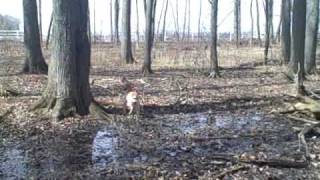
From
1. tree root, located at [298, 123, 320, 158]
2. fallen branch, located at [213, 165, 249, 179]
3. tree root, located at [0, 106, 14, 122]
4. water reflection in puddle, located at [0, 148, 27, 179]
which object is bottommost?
fallen branch, located at [213, 165, 249, 179]

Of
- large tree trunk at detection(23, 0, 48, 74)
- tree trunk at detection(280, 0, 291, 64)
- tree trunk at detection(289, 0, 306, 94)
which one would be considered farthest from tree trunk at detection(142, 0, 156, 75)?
tree trunk at detection(280, 0, 291, 64)

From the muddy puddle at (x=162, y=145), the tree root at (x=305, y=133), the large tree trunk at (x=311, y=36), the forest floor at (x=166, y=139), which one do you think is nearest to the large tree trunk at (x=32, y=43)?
the forest floor at (x=166, y=139)

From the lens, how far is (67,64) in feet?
32.9

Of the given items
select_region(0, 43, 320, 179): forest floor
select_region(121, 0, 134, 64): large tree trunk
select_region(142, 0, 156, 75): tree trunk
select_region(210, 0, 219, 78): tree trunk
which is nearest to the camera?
select_region(0, 43, 320, 179): forest floor

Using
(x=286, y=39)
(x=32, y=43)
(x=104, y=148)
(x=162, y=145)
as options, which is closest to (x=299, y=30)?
(x=286, y=39)

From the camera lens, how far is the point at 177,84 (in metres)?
15.7

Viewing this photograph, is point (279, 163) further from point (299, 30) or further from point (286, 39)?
point (286, 39)

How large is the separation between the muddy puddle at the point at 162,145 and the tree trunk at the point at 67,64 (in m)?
1.10

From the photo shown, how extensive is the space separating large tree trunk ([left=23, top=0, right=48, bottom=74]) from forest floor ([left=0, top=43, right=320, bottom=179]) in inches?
106

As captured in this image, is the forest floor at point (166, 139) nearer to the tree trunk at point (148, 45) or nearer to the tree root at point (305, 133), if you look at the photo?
the tree root at point (305, 133)

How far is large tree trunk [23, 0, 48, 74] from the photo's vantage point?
1773 cm

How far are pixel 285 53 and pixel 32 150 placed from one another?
16.8 meters

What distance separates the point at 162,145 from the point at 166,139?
43 centimetres

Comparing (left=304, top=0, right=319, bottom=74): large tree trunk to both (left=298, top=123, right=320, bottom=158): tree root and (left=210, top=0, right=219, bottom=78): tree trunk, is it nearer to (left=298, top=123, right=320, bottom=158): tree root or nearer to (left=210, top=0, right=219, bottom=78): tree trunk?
(left=210, top=0, right=219, bottom=78): tree trunk
